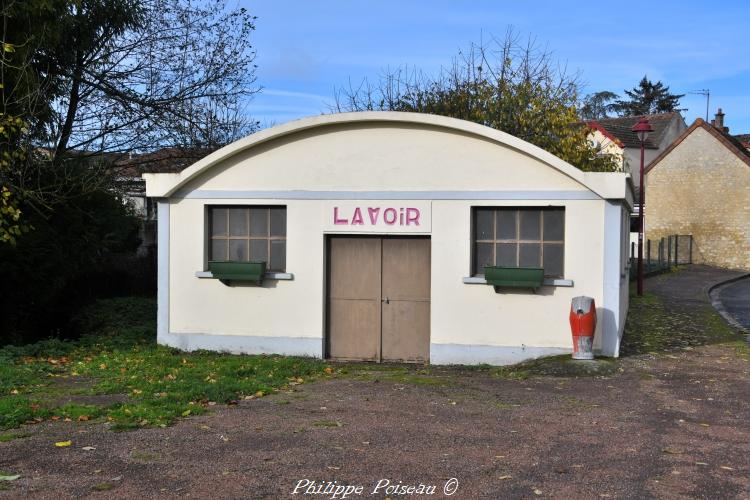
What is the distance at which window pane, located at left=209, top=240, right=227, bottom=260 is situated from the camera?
42.4 ft

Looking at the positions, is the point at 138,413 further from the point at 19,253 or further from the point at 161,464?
the point at 19,253

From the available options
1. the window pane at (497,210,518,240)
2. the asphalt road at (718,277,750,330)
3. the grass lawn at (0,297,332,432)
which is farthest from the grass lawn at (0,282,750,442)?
the asphalt road at (718,277,750,330)

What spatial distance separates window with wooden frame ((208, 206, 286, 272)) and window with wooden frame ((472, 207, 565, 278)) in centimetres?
317

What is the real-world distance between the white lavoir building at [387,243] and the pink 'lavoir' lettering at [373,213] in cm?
2

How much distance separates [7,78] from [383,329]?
7976mm

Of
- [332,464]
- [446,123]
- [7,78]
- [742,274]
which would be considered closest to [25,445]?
[332,464]

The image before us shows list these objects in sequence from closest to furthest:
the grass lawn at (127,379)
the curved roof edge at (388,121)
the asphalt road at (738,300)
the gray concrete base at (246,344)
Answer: the grass lawn at (127,379), the curved roof edge at (388,121), the gray concrete base at (246,344), the asphalt road at (738,300)

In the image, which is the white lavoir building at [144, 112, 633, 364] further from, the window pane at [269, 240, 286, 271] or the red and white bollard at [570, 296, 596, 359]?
the red and white bollard at [570, 296, 596, 359]

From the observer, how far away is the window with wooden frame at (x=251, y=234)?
12.8 meters

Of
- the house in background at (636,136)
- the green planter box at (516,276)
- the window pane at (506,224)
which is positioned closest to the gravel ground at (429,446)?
the green planter box at (516,276)

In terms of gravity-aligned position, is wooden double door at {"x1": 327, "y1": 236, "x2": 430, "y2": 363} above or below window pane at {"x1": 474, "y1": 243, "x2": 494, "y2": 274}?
below

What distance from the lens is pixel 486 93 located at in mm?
23766

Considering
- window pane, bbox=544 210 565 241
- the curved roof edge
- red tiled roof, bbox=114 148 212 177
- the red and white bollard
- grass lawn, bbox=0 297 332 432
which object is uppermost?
red tiled roof, bbox=114 148 212 177

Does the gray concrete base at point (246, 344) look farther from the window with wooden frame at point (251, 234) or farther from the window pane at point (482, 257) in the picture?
the window pane at point (482, 257)
